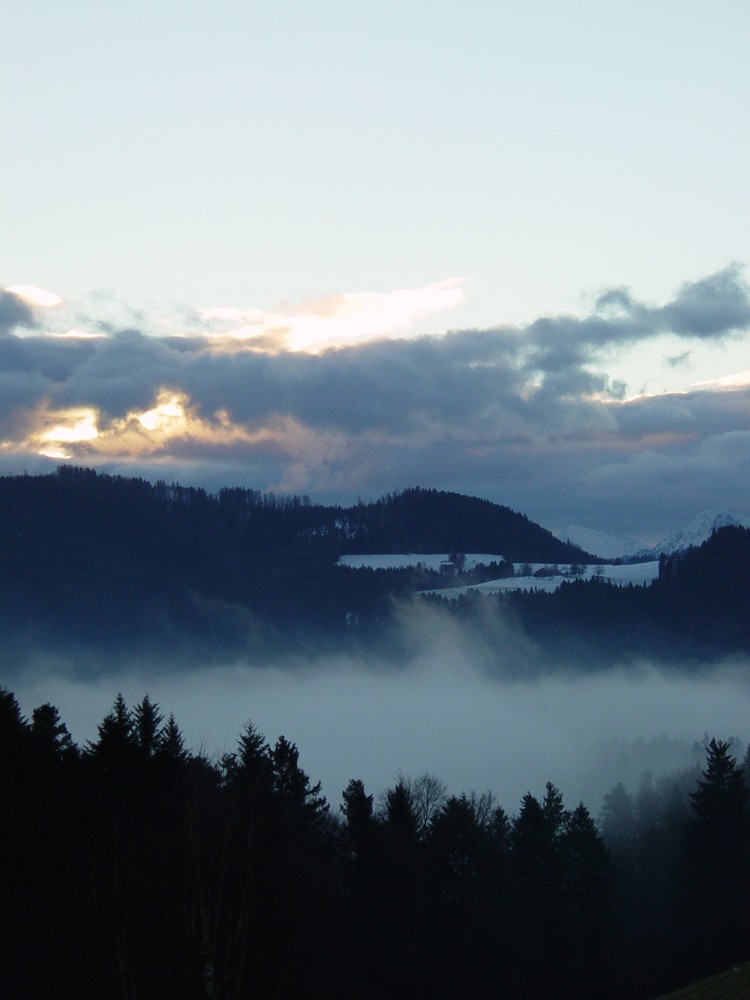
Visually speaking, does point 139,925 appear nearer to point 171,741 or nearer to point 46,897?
point 46,897

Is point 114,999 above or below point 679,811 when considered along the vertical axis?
above

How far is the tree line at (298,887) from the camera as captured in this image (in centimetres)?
3181

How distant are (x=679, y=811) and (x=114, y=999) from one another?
9354 centimetres

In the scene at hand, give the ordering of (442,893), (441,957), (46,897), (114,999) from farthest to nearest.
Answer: (442,893)
(441,957)
(46,897)
(114,999)

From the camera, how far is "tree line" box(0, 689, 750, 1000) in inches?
1252

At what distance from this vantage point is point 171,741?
59281mm

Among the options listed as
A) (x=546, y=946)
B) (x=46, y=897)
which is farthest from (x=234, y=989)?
(x=546, y=946)

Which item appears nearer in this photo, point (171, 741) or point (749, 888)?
point (171, 741)

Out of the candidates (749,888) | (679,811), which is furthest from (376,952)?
(679,811)

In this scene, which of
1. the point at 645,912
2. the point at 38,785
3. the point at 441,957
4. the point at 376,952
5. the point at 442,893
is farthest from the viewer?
the point at 645,912

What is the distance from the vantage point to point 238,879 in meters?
32.6

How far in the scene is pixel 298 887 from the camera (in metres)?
46.2

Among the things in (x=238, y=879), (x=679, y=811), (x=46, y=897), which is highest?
(x=238, y=879)

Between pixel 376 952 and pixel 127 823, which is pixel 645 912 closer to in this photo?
pixel 376 952
